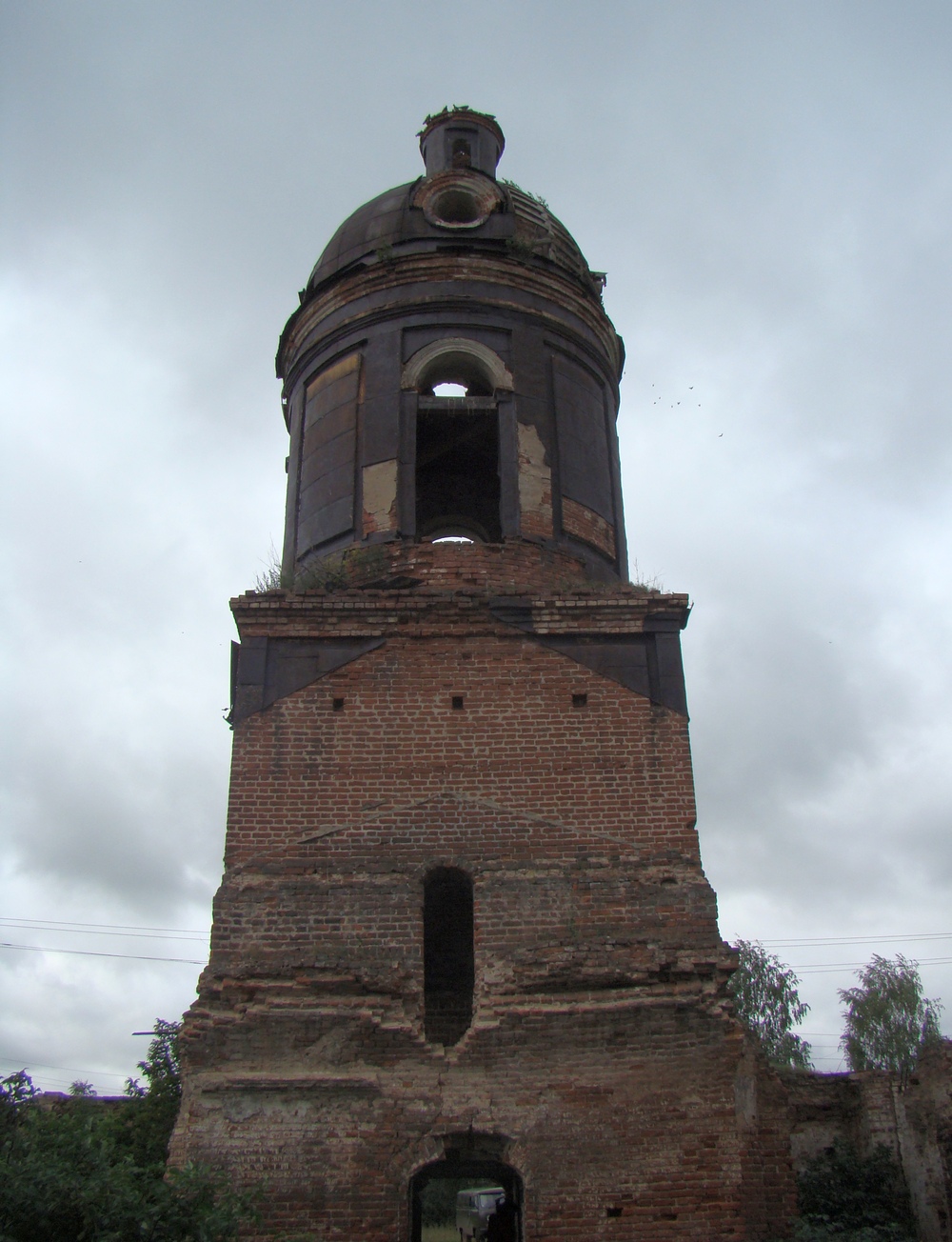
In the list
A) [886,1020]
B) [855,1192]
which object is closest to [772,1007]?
[886,1020]

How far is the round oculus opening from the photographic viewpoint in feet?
39.0

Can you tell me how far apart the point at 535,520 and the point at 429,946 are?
400 cm

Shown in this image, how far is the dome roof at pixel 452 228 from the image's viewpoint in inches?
448

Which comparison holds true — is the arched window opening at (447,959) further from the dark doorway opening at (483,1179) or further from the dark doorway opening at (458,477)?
the dark doorway opening at (458,477)

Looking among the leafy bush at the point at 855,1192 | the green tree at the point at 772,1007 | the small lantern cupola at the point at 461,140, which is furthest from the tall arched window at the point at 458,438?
the green tree at the point at 772,1007

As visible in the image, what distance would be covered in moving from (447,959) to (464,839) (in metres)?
1.59

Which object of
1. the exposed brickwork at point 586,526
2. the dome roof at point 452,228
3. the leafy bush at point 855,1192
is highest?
the dome roof at point 452,228

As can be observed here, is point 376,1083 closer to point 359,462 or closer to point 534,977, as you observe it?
point 534,977

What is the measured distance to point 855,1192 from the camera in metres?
10.8

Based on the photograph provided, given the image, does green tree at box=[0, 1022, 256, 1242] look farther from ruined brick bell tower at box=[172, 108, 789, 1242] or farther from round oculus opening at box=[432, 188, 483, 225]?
round oculus opening at box=[432, 188, 483, 225]

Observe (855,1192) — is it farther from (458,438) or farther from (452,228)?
(452,228)

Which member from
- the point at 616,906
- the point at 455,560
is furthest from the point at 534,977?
the point at 455,560

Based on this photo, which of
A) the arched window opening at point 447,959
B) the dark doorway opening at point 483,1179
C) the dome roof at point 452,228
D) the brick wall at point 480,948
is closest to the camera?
the brick wall at point 480,948

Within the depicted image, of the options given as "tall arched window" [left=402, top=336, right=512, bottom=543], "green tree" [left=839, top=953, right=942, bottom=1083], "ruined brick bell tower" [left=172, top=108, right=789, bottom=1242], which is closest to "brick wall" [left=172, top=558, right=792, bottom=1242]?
"ruined brick bell tower" [left=172, top=108, right=789, bottom=1242]
